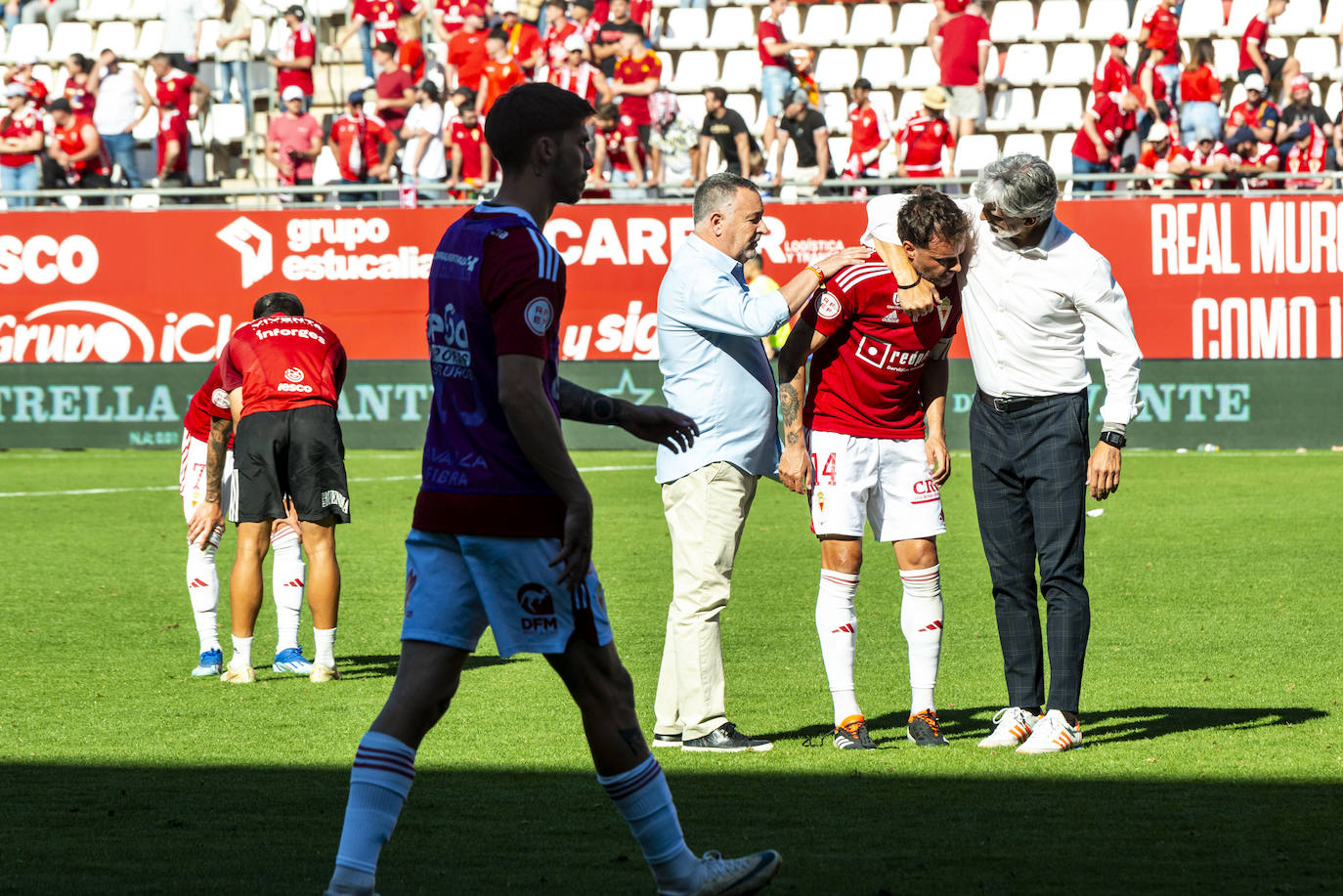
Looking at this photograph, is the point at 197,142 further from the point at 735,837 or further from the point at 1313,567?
the point at 735,837

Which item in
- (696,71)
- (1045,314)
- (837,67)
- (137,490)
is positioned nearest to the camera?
(1045,314)

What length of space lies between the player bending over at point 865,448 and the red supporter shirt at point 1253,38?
18156mm

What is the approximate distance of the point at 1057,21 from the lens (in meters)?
27.0

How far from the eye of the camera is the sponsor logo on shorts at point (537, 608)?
15.1 feet

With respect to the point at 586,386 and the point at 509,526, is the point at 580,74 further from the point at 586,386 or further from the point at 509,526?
the point at 509,526

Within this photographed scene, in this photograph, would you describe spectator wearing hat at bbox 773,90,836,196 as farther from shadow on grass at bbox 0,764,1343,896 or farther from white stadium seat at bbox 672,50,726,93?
shadow on grass at bbox 0,764,1343,896

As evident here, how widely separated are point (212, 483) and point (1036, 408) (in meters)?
4.28

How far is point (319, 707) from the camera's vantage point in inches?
329

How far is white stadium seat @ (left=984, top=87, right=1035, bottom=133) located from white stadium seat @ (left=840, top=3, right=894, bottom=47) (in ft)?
7.12

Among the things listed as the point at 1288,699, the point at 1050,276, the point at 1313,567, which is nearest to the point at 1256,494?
the point at 1313,567

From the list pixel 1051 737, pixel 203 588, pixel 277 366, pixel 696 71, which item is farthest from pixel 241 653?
pixel 696 71

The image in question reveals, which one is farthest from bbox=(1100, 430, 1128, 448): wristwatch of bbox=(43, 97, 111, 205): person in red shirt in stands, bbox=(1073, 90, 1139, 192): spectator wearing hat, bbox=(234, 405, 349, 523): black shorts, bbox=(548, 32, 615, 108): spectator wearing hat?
bbox=(43, 97, 111, 205): person in red shirt in stands

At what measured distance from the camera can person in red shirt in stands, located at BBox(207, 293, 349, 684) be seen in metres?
8.98

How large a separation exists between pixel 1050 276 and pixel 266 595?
22.5ft
